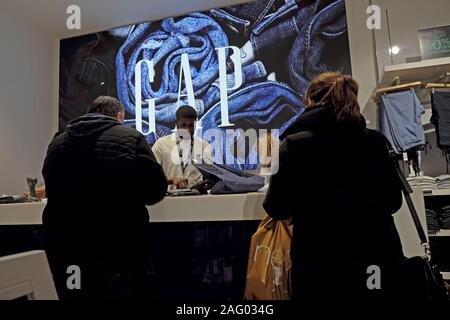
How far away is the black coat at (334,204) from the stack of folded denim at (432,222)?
4.85 feet

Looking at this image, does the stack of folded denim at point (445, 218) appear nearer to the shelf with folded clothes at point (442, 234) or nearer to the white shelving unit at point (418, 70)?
the shelf with folded clothes at point (442, 234)

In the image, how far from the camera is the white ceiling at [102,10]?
10.3 feet

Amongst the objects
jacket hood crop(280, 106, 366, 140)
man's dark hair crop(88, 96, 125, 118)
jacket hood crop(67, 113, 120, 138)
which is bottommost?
jacket hood crop(280, 106, 366, 140)

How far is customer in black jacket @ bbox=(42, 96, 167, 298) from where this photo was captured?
3.63ft

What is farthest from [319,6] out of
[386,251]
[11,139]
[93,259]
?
[11,139]

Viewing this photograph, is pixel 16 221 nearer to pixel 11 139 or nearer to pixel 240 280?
pixel 240 280

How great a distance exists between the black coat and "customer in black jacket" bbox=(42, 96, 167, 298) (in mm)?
488

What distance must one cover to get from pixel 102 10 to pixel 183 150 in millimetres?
1846

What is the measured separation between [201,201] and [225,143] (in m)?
1.82

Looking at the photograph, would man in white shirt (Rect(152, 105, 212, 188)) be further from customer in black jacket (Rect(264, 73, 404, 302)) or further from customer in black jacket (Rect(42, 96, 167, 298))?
customer in black jacket (Rect(264, 73, 404, 302))

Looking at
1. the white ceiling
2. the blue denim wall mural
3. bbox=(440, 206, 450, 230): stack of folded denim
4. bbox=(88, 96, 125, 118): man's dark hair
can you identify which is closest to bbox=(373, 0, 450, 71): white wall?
the blue denim wall mural

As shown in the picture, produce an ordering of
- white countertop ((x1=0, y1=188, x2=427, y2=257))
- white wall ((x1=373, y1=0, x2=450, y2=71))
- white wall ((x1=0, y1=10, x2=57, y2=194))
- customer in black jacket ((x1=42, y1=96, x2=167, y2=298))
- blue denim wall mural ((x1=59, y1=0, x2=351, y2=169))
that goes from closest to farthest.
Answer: customer in black jacket ((x1=42, y1=96, x2=167, y2=298))
white countertop ((x1=0, y1=188, x2=427, y2=257))
white wall ((x1=373, y1=0, x2=450, y2=71))
blue denim wall mural ((x1=59, y1=0, x2=351, y2=169))
white wall ((x1=0, y1=10, x2=57, y2=194))

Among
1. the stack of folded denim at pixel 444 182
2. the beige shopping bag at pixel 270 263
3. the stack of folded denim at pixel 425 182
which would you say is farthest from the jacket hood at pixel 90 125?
the stack of folded denim at pixel 444 182

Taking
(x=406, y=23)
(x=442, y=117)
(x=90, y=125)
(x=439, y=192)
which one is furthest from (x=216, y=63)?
(x=90, y=125)
